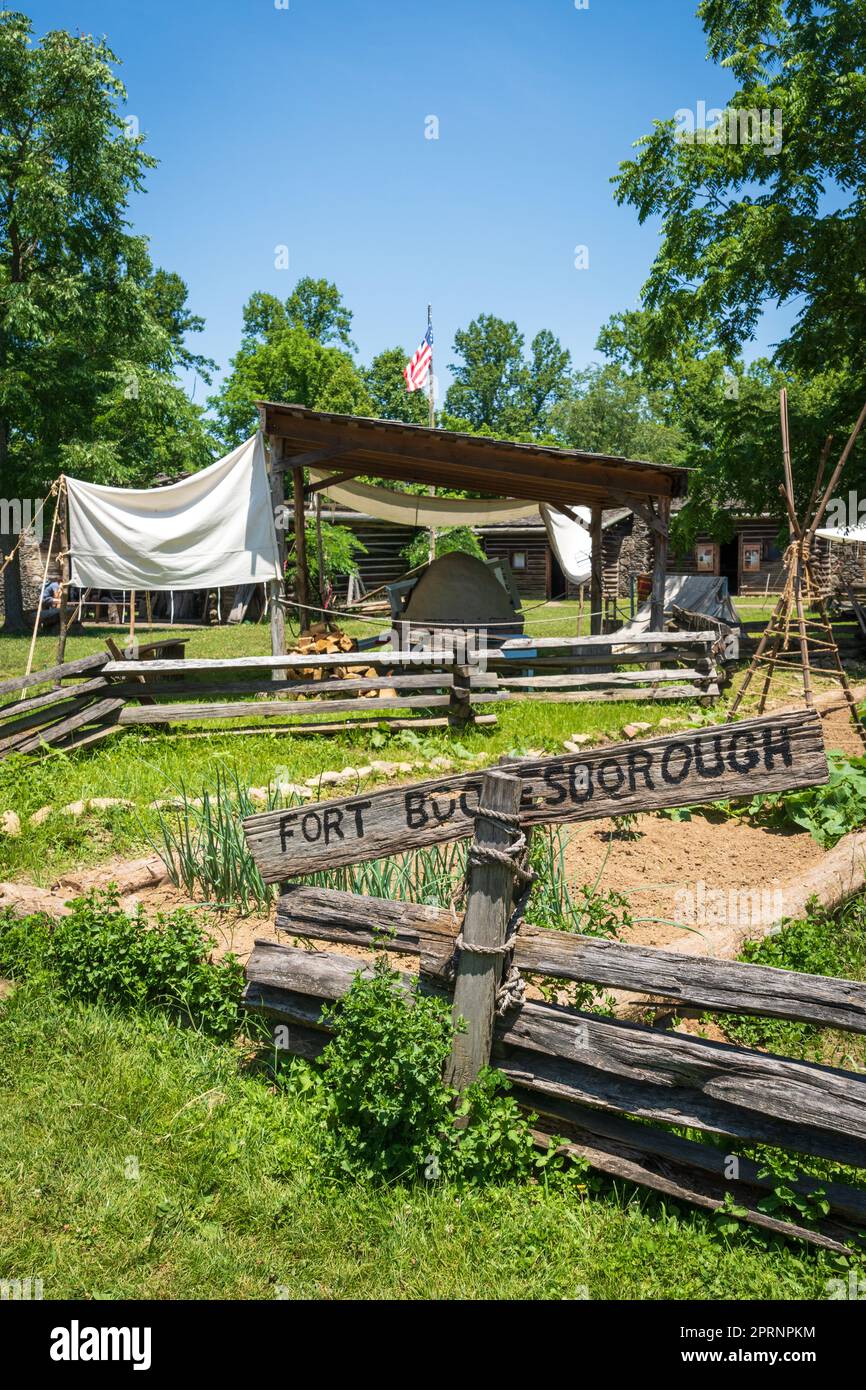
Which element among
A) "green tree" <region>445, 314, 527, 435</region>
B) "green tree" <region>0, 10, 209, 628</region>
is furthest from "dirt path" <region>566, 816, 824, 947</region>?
"green tree" <region>445, 314, 527, 435</region>

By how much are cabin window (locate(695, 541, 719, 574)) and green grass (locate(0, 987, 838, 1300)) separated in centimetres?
3449

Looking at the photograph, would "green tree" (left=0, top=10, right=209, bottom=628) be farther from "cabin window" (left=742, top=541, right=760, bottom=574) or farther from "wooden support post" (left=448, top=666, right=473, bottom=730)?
"cabin window" (left=742, top=541, right=760, bottom=574)

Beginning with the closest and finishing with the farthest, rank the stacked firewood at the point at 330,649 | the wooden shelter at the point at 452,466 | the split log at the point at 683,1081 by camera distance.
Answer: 1. the split log at the point at 683,1081
2. the wooden shelter at the point at 452,466
3. the stacked firewood at the point at 330,649

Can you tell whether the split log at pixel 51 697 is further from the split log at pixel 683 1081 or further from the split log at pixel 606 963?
the split log at pixel 683 1081

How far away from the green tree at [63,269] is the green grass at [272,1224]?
840 inches

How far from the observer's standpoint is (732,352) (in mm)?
17906

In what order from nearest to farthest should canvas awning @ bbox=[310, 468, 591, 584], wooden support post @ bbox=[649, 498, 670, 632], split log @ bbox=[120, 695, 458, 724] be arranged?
1. split log @ bbox=[120, 695, 458, 724]
2. wooden support post @ bbox=[649, 498, 670, 632]
3. canvas awning @ bbox=[310, 468, 591, 584]

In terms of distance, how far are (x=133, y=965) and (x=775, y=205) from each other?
17.6m

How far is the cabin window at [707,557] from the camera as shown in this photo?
115 feet

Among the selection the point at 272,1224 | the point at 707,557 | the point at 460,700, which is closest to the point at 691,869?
the point at 272,1224

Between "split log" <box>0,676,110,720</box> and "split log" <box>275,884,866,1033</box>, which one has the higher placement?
"split log" <box>0,676,110,720</box>

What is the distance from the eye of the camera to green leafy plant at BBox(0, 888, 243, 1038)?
13.0ft

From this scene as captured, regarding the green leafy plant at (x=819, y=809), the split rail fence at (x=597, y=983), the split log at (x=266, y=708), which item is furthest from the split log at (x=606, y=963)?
the split log at (x=266, y=708)
